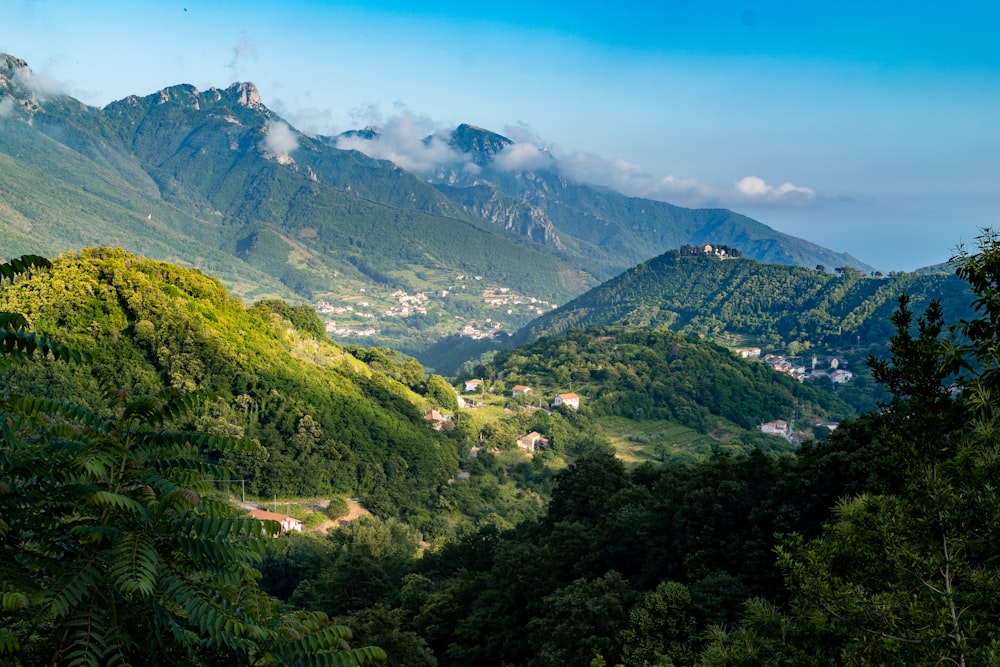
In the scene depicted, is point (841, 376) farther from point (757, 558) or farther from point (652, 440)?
point (757, 558)

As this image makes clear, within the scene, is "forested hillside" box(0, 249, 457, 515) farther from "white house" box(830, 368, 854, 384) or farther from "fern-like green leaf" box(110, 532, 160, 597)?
"white house" box(830, 368, 854, 384)

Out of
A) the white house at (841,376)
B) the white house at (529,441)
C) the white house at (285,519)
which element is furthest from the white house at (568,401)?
the white house at (841,376)

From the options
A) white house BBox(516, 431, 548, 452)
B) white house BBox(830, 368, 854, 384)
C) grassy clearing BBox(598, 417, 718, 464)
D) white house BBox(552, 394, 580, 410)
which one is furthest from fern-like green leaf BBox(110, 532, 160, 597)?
white house BBox(830, 368, 854, 384)

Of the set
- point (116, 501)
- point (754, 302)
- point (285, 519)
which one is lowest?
point (285, 519)

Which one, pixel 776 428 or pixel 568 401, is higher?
pixel 776 428

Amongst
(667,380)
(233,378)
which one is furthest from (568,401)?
(233,378)

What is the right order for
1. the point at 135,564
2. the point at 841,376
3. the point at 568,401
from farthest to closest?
the point at 841,376 < the point at 568,401 < the point at 135,564

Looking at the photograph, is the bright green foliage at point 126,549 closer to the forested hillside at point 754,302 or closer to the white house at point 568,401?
the white house at point 568,401
